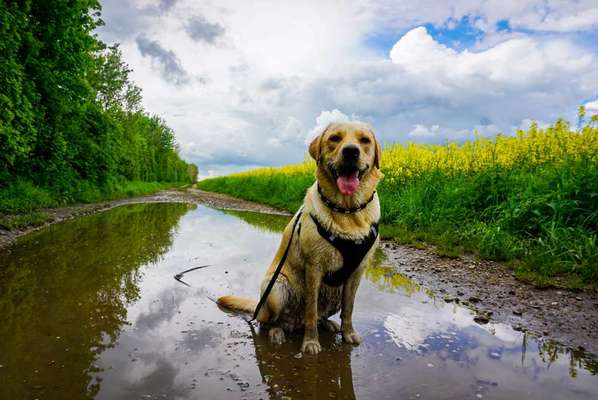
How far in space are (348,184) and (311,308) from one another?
1061 millimetres

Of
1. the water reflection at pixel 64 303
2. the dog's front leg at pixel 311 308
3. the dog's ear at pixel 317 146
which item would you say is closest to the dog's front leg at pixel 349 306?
the dog's front leg at pixel 311 308

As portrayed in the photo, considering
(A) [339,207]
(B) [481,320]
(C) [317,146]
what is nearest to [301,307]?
(A) [339,207]

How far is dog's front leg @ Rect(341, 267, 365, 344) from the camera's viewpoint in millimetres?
3071

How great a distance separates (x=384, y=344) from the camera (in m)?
3.03

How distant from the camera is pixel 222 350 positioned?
2.84m

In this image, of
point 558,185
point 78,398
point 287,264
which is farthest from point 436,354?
point 558,185

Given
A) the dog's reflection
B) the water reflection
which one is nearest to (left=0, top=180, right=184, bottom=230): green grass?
the water reflection

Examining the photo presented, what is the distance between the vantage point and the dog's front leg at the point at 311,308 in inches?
114

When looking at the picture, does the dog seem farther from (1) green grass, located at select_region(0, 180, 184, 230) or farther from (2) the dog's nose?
(1) green grass, located at select_region(0, 180, 184, 230)

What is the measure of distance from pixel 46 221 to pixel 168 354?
8.31m

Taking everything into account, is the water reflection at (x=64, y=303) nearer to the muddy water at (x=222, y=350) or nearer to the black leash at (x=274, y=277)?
the muddy water at (x=222, y=350)

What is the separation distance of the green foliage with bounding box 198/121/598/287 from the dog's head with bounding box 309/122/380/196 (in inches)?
122

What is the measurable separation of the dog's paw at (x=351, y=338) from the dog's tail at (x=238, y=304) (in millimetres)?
950

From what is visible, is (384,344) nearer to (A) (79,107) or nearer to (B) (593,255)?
(B) (593,255)
